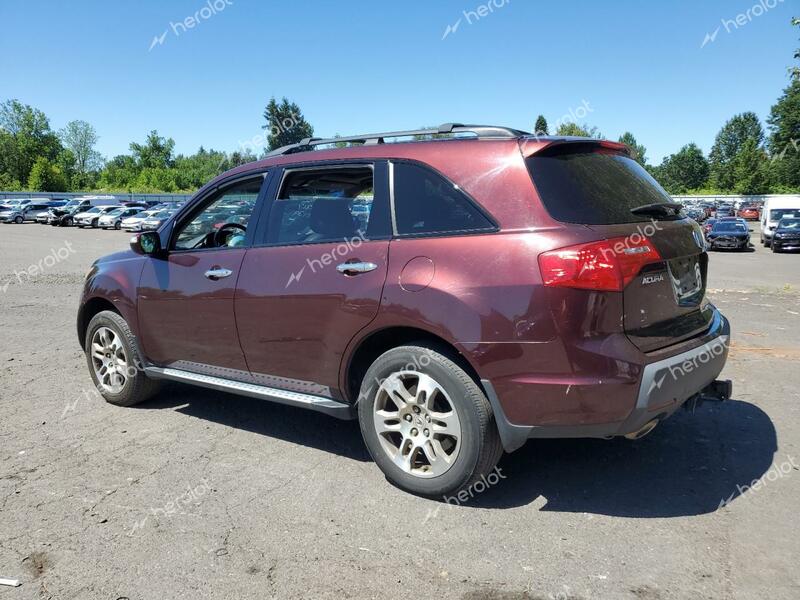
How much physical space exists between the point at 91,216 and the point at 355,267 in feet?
146

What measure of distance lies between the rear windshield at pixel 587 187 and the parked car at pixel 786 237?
26392mm

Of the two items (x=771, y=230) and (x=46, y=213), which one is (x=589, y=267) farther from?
(x=46, y=213)

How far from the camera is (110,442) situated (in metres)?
4.43

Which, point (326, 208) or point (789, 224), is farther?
point (789, 224)

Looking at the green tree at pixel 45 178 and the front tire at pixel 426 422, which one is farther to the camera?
the green tree at pixel 45 178

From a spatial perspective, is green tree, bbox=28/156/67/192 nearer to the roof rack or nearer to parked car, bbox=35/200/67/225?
→ parked car, bbox=35/200/67/225

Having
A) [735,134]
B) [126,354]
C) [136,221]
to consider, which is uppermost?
[735,134]

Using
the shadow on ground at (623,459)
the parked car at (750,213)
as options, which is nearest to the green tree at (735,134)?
the parked car at (750,213)

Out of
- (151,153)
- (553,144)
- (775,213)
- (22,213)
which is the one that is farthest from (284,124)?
(553,144)

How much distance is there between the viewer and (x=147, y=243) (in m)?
4.71

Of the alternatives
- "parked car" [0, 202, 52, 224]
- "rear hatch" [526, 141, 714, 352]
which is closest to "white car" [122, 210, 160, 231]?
"parked car" [0, 202, 52, 224]

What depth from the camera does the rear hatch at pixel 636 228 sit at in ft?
10.3

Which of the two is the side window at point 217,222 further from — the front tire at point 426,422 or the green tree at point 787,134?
the green tree at point 787,134

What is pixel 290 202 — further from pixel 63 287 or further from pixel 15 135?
pixel 15 135
